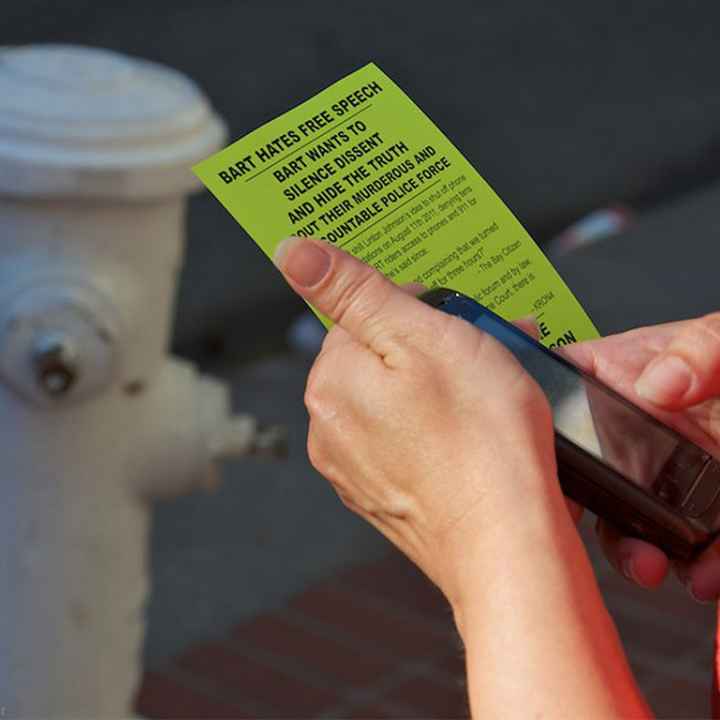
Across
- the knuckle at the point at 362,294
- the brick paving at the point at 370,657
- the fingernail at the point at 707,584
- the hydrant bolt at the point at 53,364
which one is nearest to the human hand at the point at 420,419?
the knuckle at the point at 362,294

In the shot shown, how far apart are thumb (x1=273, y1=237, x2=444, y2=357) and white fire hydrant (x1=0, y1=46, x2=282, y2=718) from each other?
3.33ft

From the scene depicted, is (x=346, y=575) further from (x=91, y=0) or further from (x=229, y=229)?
(x=91, y=0)

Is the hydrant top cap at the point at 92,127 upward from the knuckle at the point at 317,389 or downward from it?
downward

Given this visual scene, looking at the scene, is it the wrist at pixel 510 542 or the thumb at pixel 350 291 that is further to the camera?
the thumb at pixel 350 291

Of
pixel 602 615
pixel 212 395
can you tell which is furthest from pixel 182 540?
pixel 602 615

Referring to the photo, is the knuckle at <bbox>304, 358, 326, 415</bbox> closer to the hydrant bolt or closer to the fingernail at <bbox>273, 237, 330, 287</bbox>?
the fingernail at <bbox>273, 237, 330, 287</bbox>

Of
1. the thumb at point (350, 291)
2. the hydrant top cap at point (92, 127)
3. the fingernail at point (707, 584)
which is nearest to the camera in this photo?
the thumb at point (350, 291)

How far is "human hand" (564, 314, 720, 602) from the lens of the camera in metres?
1.43

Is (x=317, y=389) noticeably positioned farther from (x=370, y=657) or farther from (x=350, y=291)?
(x=370, y=657)

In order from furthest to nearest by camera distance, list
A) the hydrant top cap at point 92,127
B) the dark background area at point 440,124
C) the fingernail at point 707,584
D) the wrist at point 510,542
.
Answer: the dark background area at point 440,124 < the hydrant top cap at point 92,127 < the fingernail at point 707,584 < the wrist at point 510,542

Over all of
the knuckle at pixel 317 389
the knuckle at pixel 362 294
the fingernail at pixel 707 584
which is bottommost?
the fingernail at pixel 707 584

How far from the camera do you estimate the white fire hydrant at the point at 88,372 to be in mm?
2355

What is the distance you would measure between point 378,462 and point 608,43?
5.90m

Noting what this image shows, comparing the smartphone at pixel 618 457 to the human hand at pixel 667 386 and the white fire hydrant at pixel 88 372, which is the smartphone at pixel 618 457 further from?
the white fire hydrant at pixel 88 372
